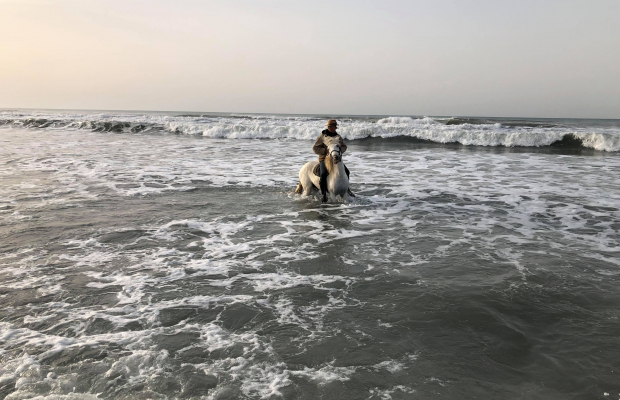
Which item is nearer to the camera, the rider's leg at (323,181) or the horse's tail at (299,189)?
the rider's leg at (323,181)

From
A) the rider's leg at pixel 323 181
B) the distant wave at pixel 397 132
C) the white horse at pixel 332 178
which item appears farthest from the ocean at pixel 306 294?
the distant wave at pixel 397 132

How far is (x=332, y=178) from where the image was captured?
9266 millimetres

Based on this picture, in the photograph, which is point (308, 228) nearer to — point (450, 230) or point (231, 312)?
point (450, 230)

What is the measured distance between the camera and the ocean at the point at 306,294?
312 cm

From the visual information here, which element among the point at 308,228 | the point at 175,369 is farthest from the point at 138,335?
the point at 308,228

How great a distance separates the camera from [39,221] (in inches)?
291

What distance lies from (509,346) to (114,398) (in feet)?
10.3

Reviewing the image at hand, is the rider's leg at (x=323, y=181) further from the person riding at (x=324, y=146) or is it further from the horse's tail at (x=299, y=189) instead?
the horse's tail at (x=299, y=189)

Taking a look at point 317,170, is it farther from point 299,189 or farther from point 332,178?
point 299,189

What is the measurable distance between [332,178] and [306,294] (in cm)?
490

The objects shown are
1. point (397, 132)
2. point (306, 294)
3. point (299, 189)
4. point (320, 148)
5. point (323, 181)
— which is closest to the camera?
point (306, 294)

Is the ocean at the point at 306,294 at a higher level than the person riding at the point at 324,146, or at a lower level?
lower

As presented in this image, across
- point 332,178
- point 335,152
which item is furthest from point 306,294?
point 332,178

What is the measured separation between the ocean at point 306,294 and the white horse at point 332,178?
1.10 ft
